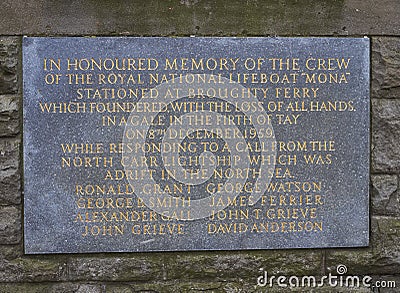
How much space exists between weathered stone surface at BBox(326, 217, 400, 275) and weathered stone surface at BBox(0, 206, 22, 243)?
5.92ft

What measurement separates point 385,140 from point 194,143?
44.0 inches

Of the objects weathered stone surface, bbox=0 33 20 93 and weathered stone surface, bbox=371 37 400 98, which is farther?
weathered stone surface, bbox=371 37 400 98

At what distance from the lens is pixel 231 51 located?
136 inches

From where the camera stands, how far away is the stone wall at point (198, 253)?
3.38 m

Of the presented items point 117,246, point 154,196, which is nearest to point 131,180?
point 154,196

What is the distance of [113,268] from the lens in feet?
11.2

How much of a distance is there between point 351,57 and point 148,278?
175 centimetres

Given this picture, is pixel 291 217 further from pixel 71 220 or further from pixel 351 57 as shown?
pixel 71 220

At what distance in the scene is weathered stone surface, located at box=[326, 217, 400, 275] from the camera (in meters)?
3.49

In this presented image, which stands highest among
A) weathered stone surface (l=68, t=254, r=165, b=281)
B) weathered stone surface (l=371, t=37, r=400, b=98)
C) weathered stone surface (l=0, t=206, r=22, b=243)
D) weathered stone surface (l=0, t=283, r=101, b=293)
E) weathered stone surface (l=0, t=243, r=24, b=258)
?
weathered stone surface (l=371, t=37, r=400, b=98)

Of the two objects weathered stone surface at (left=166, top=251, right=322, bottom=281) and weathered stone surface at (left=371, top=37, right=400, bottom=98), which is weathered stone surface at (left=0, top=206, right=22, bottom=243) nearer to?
weathered stone surface at (left=166, top=251, right=322, bottom=281)

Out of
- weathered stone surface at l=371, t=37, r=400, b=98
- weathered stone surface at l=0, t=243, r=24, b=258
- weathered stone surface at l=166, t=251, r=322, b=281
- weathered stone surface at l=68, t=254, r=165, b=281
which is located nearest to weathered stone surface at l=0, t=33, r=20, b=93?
weathered stone surface at l=0, t=243, r=24, b=258

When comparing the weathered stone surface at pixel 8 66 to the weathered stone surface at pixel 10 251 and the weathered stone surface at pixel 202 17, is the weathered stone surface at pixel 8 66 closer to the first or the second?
the weathered stone surface at pixel 202 17

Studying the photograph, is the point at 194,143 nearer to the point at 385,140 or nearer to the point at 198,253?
the point at 198,253
